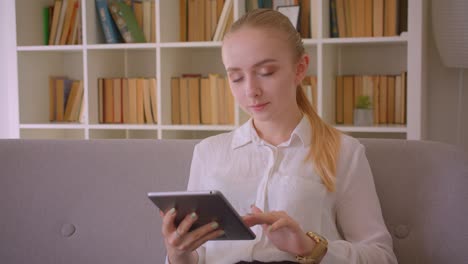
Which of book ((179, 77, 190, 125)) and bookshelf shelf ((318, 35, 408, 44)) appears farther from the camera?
book ((179, 77, 190, 125))

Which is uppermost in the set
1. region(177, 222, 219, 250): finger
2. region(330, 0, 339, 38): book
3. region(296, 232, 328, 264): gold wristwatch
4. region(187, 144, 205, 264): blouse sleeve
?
region(330, 0, 339, 38): book

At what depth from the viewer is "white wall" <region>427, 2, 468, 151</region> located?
3.18 meters

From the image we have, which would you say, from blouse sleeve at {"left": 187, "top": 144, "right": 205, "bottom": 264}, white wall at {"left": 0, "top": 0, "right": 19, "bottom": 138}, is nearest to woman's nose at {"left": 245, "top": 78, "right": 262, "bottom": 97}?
blouse sleeve at {"left": 187, "top": 144, "right": 205, "bottom": 264}

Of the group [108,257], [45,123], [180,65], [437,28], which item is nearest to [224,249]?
[108,257]

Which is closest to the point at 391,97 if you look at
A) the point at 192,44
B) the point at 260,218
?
the point at 192,44

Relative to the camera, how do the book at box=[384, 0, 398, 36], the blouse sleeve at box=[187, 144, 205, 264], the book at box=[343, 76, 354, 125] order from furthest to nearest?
the book at box=[343, 76, 354, 125] < the book at box=[384, 0, 398, 36] < the blouse sleeve at box=[187, 144, 205, 264]

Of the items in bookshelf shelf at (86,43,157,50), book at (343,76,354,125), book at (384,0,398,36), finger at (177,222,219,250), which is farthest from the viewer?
bookshelf shelf at (86,43,157,50)

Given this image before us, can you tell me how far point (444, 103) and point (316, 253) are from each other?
2.17m

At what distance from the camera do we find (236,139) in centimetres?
156

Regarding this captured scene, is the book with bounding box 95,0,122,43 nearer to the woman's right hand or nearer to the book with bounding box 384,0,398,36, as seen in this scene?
the book with bounding box 384,0,398,36

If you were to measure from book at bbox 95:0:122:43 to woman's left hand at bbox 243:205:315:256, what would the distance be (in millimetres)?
2397

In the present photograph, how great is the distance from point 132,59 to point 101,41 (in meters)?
0.27

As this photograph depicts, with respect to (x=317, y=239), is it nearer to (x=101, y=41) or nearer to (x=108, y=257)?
(x=108, y=257)

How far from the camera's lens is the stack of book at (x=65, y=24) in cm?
359
